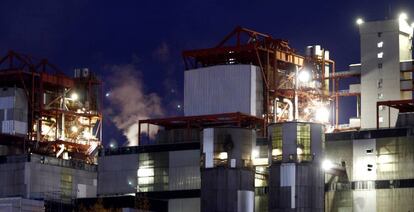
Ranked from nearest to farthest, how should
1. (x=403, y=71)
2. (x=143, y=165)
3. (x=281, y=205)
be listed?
(x=281, y=205) → (x=143, y=165) → (x=403, y=71)

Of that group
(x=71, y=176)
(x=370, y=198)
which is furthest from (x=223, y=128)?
(x=71, y=176)

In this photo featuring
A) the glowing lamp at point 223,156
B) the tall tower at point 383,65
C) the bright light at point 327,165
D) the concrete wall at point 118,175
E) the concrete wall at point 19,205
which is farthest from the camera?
the tall tower at point 383,65

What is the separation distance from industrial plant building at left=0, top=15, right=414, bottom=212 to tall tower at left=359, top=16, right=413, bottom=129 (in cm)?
15

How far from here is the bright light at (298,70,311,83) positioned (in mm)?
183500

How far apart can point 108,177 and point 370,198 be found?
40.0 m

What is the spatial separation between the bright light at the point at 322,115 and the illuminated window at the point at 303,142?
33904 mm

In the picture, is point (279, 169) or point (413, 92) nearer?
point (279, 169)

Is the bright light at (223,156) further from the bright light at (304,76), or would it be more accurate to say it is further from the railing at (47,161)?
the railing at (47,161)

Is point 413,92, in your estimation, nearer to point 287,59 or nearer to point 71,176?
point 287,59

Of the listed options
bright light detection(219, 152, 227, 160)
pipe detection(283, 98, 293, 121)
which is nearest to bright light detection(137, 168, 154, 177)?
bright light detection(219, 152, 227, 160)

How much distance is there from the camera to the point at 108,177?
172875 mm

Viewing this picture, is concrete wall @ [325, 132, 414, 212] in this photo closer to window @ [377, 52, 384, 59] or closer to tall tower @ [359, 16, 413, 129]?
tall tower @ [359, 16, 413, 129]

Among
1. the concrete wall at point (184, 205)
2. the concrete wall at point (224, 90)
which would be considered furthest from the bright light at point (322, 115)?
the concrete wall at point (184, 205)

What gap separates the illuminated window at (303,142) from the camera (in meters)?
148
